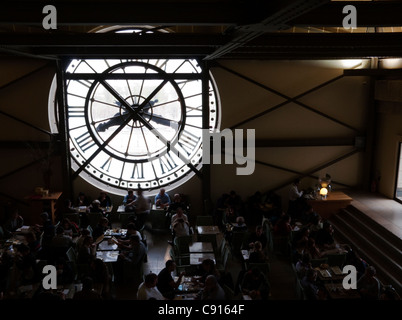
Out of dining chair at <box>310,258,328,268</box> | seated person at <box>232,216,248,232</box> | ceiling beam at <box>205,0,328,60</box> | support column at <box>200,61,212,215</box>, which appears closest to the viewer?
ceiling beam at <box>205,0,328,60</box>

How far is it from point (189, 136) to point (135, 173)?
6.51 ft

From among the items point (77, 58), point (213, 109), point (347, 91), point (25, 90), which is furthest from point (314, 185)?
point (25, 90)

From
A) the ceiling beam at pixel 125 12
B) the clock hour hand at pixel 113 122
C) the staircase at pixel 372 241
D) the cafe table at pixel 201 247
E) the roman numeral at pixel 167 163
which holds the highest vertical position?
the ceiling beam at pixel 125 12

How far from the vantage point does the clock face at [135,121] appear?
484 inches

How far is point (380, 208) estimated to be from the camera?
1170cm

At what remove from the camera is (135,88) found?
12477 millimetres

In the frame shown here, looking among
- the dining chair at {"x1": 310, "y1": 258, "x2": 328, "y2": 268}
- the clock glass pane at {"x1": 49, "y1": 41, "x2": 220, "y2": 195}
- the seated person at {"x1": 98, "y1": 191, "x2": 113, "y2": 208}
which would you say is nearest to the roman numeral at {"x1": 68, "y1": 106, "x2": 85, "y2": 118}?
the clock glass pane at {"x1": 49, "y1": 41, "x2": 220, "y2": 195}

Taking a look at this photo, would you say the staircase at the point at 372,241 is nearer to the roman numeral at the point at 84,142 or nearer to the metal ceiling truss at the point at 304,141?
the metal ceiling truss at the point at 304,141

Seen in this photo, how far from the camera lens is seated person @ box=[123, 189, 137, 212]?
38.9 feet

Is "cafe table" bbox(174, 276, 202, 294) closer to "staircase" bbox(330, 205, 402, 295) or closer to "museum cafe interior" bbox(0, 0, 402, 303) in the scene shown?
"museum cafe interior" bbox(0, 0, 402, 303)

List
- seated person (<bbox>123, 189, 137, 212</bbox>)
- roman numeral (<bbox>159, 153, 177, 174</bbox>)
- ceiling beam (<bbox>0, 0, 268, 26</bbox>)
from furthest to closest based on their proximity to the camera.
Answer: roman numeral (<bbox>159, 153, 177, 174</bbox>)
seated person (<bbox>123, 189, 137, 212</bbox>)
ceiling beam (<bbox>0, 0, 268, 26</bbox>)

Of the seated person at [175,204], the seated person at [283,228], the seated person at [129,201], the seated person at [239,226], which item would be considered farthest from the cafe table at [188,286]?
the seated person at [129,201]

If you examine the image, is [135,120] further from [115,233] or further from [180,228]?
[180,228]

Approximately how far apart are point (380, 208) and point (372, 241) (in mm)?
1680
